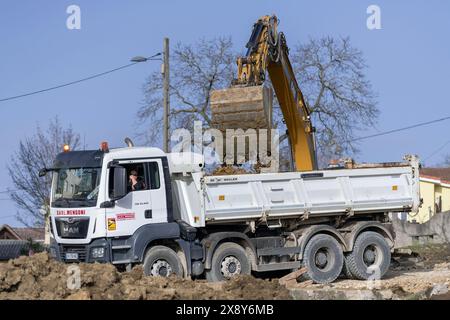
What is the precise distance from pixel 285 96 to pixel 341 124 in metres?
18.0

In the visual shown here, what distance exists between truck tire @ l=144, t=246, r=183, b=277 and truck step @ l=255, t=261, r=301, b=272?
1.95 meters

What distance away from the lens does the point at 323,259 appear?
17.7 m

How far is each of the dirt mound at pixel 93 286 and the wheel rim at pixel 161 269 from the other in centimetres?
228

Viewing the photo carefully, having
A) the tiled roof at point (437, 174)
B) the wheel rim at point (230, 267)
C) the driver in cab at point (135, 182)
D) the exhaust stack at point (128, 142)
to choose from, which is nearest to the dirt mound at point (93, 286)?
the driver in cab at point (135, 182)

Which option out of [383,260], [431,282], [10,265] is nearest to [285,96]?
[383,260]

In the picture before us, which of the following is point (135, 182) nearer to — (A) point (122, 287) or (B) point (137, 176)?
(B) point (137, 176)

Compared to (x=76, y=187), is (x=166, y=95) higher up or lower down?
higher up

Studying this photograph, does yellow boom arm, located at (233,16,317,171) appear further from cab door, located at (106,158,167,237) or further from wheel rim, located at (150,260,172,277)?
wheel rim, located at (150,260,172,277)

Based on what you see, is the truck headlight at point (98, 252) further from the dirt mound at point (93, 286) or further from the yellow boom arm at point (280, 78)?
the yellow boom arm at point (280, 78)

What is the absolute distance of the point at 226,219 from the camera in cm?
1634

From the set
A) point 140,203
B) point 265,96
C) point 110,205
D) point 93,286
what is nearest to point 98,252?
point 110,205

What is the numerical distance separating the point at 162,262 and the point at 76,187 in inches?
87.8

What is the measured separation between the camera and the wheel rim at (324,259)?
17.6 m

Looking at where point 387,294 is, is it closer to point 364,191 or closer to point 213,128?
point 364,191
